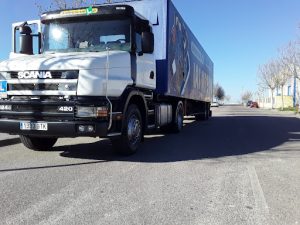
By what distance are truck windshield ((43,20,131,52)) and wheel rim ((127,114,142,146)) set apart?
5.13 feet

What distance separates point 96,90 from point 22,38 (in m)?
3.40

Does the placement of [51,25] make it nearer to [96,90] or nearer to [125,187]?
[96,90]

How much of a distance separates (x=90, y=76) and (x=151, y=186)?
2607mm

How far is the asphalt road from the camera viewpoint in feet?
15.4

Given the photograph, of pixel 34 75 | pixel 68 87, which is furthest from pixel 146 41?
pixel 34 75

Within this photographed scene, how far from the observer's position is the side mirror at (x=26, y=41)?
Answer: 9750 millimetres

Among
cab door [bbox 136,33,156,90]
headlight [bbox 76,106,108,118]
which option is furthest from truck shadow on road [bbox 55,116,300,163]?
cab door [bbox 136,33,156,90]

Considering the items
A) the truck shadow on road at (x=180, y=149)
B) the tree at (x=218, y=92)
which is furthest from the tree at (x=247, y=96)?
the truck shadow on road at (x=180, y=149)

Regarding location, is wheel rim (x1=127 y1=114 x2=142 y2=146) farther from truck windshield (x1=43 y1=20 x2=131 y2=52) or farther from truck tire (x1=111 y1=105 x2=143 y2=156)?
truck windshield (x1=43 y1=20 x2=131 y2=52)

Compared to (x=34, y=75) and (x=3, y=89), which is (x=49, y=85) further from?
(x=3, y=89)

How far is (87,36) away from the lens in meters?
8.96

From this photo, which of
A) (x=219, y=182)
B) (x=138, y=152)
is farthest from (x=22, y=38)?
(x=219, y=182)

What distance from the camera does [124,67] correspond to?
332 inches

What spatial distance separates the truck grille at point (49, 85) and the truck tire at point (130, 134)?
4.71 feet
